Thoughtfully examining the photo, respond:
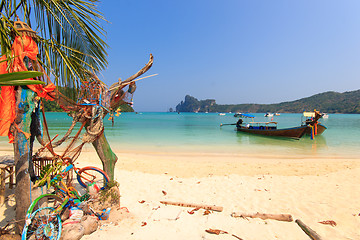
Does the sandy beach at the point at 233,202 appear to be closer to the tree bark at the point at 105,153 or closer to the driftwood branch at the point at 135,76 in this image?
the tree bark at the point at 105,153

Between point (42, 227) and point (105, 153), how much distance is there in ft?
5.52

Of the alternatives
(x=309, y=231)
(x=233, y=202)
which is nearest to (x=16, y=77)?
(x=309, y=231)

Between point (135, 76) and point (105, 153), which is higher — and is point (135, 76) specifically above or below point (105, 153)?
above

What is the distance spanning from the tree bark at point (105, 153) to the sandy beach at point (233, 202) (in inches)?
40.2

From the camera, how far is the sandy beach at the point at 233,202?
3789mm

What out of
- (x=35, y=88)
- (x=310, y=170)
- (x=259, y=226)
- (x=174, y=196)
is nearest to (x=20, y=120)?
(x=35, y=88)

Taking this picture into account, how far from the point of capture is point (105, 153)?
4.42 m

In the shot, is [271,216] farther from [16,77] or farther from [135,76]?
[16,77]

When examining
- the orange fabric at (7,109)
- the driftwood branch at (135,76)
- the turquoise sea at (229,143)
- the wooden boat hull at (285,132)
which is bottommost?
the turquoise sea at (229,143)

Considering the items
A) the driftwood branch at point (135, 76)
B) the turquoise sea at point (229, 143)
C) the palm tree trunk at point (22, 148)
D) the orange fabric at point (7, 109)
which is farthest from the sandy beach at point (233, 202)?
the turquoise sea at point (229, 143)

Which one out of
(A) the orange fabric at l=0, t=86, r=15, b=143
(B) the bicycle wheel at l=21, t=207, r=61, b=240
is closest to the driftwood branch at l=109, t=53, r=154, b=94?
(A) the orange fabric at l=0, t=86, r=15, b=143

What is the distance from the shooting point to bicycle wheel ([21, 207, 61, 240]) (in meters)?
3.05

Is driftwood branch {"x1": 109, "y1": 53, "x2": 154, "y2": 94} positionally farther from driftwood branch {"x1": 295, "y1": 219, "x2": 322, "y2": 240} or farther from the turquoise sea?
the turquoise sea

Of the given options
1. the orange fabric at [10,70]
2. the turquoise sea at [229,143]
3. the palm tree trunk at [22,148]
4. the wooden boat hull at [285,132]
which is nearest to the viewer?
the orange fabric at [10,70]
